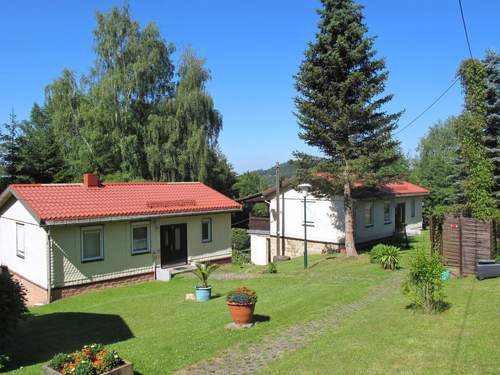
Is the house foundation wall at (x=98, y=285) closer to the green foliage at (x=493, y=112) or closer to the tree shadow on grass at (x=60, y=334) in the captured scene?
the tree shadow on grass at (x=60, y=334)

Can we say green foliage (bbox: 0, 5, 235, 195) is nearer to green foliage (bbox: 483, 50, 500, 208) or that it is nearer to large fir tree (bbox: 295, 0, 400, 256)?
large fir tree (bbox: 295, 0, 400, 256)

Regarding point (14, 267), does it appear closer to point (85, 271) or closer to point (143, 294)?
point (85, 271)

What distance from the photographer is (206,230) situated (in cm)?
2375

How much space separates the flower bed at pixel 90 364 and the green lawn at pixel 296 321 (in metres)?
1.08

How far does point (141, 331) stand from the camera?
1161 centimetres

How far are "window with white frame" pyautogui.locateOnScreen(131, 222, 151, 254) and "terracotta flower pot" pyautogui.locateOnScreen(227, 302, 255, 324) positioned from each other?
36.8ft

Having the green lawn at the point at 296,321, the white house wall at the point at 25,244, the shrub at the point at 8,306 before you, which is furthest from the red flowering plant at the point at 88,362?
the white house wall at the point at 25,244

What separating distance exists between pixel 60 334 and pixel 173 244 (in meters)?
10.4

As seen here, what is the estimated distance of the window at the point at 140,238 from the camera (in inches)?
811

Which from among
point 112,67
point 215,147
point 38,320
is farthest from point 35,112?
point 38,320

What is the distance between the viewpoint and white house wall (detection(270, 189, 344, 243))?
89.8ft

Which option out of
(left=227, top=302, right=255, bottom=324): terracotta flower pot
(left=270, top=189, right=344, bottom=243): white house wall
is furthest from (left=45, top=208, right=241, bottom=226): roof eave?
(left=227, top=302, right=255, bottom=324): terracotta flower pot

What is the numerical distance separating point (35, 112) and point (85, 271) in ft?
138

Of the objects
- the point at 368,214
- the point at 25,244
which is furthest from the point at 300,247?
the point at 25,244
